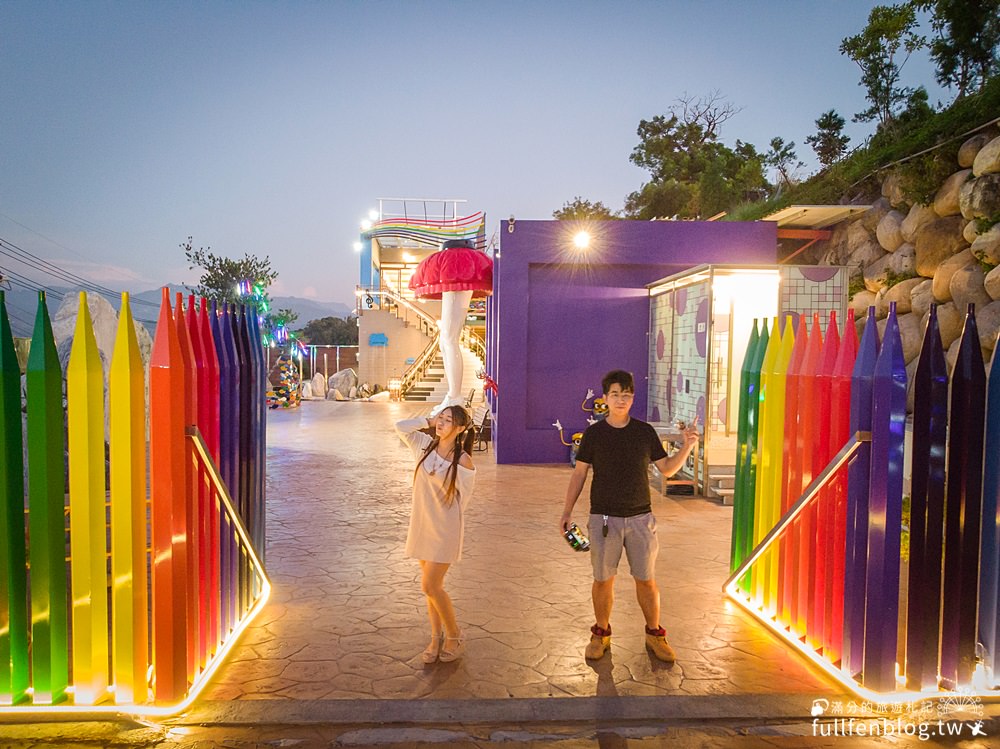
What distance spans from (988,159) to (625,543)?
11.4 m

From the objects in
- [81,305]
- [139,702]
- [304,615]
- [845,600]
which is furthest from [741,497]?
[81,305]

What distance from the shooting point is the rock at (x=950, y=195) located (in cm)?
1203

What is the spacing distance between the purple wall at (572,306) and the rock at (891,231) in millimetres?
3981

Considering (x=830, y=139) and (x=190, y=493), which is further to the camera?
(x=830, y=139)

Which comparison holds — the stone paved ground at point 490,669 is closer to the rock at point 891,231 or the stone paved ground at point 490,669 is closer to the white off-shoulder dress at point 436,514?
the white off-shoulder dress at point 436,514

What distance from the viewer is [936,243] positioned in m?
12.4

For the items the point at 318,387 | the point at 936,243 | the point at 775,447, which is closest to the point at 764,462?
the point at 775,447

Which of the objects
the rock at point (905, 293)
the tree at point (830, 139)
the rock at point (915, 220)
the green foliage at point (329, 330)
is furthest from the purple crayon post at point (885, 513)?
the green foliage at point (329, 330)

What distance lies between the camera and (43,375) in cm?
314

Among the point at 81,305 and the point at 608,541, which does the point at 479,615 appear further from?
the point at 81,305

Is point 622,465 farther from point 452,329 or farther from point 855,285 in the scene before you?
point 855,285

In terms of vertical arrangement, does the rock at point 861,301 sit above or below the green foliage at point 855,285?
below

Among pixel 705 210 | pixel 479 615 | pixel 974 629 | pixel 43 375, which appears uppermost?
pixel 705 210

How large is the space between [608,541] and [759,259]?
8.66 meters
